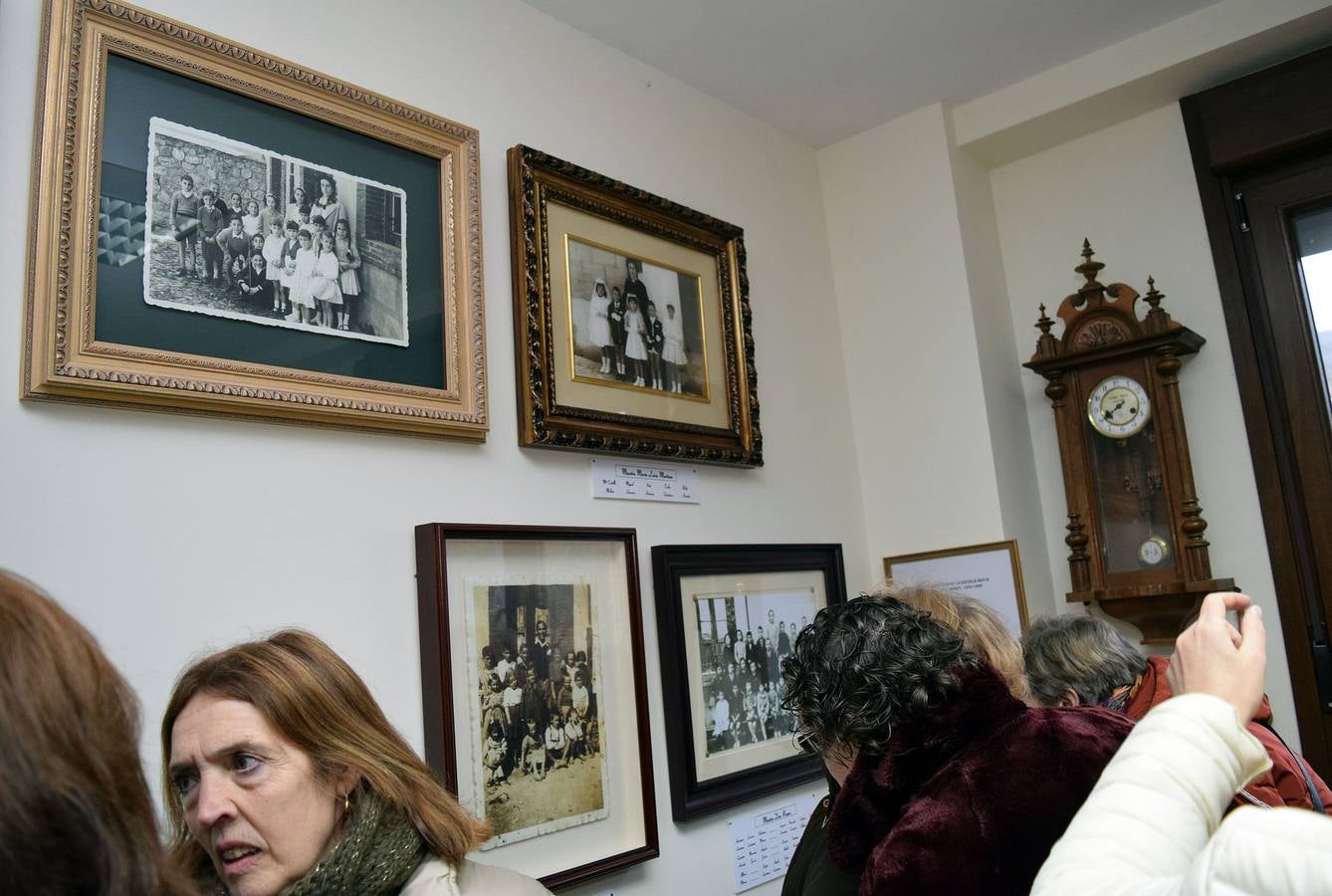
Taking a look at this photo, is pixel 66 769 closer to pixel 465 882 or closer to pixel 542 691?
pixel 465 882

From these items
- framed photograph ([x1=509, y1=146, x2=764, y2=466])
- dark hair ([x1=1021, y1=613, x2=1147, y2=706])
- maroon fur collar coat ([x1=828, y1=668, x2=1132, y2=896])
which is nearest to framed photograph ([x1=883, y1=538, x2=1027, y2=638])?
dark hair ([x1=1021, y1=613, x2=1147, y2=706])

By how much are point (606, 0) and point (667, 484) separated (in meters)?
1.18

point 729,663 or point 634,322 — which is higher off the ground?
point 634,322

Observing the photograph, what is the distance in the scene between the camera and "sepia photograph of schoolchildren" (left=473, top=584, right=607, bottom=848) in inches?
76.1

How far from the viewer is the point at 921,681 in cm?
139

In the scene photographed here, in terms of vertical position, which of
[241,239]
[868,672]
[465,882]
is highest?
[241,239]

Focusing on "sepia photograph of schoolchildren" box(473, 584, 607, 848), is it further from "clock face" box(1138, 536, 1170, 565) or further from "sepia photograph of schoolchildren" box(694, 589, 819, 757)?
"clock face" box(1138, 536, 1170, 565)

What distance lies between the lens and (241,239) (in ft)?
5.74

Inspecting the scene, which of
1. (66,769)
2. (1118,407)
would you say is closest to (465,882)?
(66,769)

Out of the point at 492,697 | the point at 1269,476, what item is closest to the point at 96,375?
the point at 492,697

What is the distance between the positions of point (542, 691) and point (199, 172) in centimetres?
114

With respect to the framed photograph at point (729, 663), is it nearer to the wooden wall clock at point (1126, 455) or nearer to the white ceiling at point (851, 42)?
the wooden wall clock at point (1126, 455)

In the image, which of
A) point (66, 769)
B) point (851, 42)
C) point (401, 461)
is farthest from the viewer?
point (851, 42)

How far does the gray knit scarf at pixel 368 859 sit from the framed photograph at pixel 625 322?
945mm
